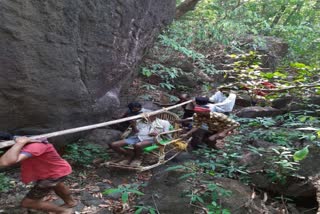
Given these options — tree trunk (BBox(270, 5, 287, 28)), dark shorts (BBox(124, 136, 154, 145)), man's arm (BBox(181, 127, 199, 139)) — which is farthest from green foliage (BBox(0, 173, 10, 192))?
tree trunk (BBox(270, 5, 287, 28))

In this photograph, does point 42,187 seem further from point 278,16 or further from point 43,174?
point 278,16

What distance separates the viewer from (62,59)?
5.09 metres

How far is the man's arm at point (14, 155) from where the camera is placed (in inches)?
117

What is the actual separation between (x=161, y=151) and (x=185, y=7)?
6703 millimetres

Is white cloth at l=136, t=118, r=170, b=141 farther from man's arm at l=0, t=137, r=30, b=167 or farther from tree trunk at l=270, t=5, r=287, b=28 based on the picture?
tree trunk at l=270, t=5, r=287, b=28

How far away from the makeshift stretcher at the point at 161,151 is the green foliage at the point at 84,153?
0.43 metres

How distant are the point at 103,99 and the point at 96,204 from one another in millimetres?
2623

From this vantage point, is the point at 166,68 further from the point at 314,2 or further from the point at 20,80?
the point at 314,2

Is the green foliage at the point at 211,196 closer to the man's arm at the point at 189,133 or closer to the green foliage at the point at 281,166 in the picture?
the green foliage at the point at 281,166

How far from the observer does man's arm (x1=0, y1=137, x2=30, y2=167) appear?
298cm

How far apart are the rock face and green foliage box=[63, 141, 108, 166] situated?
459 mm

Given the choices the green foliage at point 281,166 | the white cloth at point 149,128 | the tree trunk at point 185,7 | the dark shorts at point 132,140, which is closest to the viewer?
the green foliage at point 281,166

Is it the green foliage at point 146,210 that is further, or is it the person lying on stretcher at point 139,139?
the person lying on stretcher at point 139,139

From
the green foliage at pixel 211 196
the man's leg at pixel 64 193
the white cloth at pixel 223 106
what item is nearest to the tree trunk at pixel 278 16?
the white cloth at pixel 223 106
